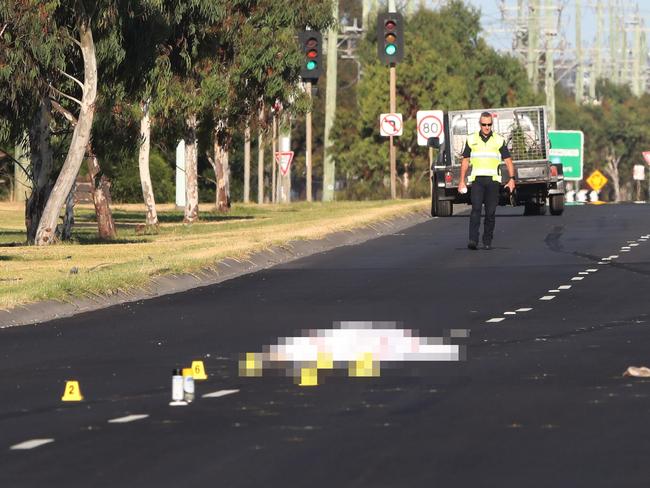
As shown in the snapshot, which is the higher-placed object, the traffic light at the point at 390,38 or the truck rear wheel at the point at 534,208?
the traffic light at the point at 390,38

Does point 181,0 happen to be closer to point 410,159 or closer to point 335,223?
point 335,223

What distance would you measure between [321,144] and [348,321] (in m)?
102

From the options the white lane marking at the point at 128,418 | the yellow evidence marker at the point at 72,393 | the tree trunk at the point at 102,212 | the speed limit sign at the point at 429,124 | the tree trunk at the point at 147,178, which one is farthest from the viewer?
the speed limit sign at the point at 429,124

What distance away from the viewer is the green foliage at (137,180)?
77.8 m

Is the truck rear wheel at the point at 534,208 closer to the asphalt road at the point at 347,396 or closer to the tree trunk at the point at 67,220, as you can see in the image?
the tree trunk at the point at 67,220

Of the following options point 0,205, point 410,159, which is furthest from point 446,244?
point 410,159

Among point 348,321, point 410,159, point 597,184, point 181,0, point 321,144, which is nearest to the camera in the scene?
point 348,321

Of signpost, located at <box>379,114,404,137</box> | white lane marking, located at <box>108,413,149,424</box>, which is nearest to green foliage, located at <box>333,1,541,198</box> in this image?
signpost, located at <box>379,114,404,137</box>

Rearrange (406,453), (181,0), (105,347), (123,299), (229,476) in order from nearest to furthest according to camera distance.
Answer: (229,476), (406,453), (105,347), (123,299), (181,0)

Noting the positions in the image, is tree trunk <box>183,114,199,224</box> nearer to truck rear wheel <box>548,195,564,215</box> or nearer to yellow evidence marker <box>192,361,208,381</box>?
truck rear wheel <box>548,195,564,215</box>

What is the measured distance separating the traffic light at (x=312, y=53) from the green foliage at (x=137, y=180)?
21.9 metres

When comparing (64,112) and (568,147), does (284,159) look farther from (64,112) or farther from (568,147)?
(64,112)

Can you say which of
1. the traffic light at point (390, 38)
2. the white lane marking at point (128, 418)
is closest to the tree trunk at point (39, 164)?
the traffic light at point (390, 38)

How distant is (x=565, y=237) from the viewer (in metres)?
36.8
